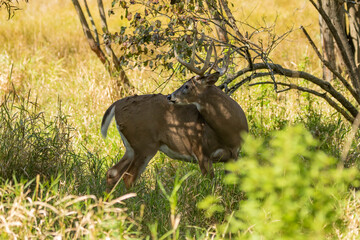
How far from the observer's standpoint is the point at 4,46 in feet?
35.8

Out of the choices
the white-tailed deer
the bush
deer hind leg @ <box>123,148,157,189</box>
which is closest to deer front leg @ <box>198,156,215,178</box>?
the white-tailed deer

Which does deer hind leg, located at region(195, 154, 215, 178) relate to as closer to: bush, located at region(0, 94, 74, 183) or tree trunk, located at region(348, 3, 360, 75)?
bush, located at region(0, 94, 74, 183)

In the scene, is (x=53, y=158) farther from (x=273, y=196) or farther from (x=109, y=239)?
(x=273, y=196)

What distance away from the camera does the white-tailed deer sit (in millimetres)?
5227

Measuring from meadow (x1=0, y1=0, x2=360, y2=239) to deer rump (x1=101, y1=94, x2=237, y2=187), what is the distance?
188mm

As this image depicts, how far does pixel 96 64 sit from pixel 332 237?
6.67m

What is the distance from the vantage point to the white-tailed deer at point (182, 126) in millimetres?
5227

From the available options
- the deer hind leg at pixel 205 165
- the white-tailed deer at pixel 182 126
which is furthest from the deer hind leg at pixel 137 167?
the deer hind leg at pixel 205 165

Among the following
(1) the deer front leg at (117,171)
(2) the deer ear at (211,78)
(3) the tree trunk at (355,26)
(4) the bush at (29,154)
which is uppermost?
(3) the tree trunk at (355,26)

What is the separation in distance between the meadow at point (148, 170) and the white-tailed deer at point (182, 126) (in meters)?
0.20

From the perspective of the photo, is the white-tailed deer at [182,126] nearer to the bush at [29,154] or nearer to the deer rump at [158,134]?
the deer rump at [158,134]

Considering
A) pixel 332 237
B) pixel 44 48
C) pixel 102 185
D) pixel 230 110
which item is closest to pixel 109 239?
pixel 332 237

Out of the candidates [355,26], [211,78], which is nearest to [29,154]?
[211,78]

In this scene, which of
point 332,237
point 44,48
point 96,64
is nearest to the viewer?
point 332,237
